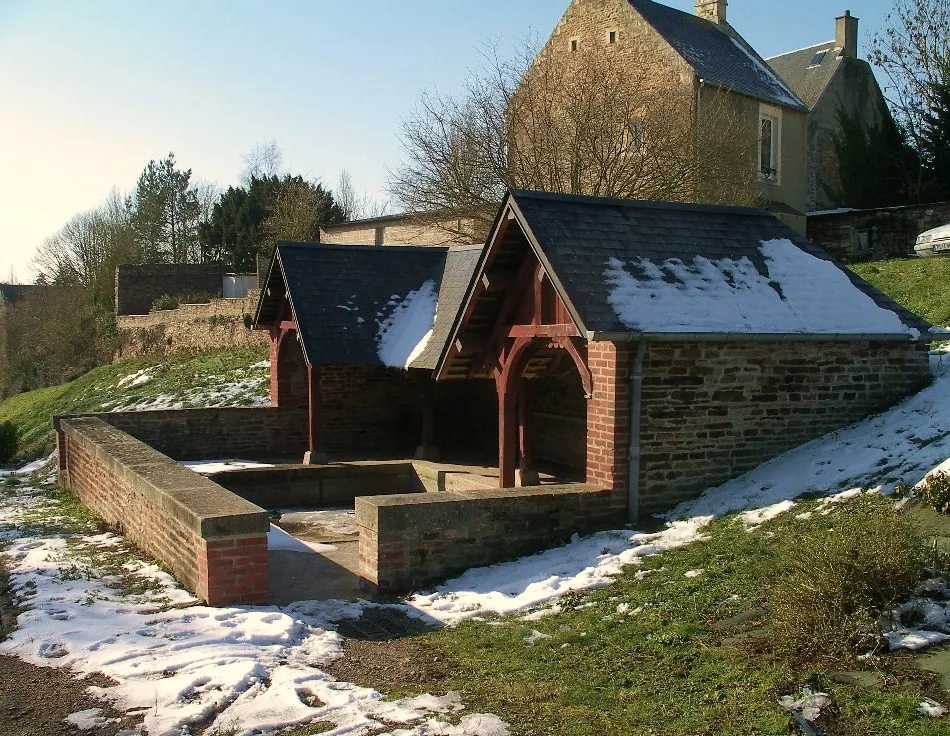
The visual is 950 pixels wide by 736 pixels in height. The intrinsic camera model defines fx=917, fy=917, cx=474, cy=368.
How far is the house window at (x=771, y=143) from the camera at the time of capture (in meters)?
28.7

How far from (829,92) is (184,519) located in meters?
31.0

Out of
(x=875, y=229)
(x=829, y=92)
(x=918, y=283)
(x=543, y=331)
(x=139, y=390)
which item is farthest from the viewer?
(x=829, y=92)

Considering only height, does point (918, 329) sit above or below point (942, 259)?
below

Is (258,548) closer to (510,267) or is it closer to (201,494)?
(201,494)

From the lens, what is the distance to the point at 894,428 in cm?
956

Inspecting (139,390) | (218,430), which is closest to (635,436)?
(218,430)

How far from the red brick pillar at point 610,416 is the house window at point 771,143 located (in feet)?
70.1

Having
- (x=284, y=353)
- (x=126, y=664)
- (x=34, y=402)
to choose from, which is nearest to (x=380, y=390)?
(x=284, y=353)

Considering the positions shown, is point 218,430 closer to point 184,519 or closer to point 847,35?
point 184,519

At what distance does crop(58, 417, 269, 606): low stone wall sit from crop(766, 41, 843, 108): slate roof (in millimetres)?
28215

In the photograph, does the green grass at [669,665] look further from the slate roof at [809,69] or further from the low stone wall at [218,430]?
the slate roof at [809,69]

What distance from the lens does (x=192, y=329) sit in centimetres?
3347

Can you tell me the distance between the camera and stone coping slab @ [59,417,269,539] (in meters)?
7.95

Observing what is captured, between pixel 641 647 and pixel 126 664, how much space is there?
A: 359 cm
